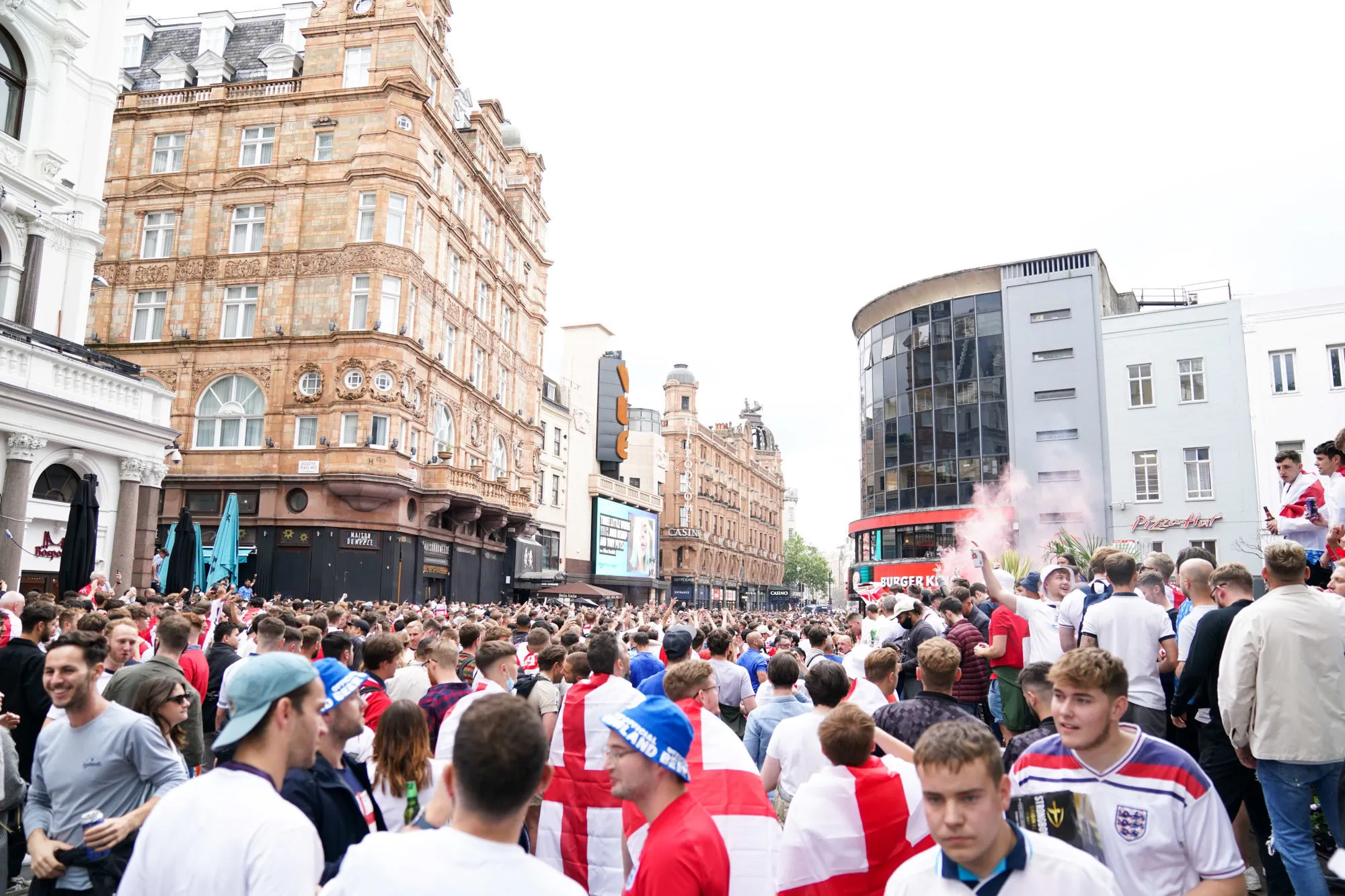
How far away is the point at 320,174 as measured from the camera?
31.2 meters

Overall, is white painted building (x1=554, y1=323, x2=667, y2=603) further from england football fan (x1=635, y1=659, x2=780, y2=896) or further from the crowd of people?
england football fan (x1=635, y1=659, x2=780, y2=896)

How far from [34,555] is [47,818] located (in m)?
17.8

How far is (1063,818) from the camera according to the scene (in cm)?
339

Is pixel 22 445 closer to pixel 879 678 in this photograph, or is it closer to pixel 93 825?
pixel 93 825

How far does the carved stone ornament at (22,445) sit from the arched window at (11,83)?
724 centimetres

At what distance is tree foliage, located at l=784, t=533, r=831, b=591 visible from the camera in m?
119

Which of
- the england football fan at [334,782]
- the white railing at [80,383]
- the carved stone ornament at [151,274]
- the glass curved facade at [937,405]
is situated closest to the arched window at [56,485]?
the white railing at [80,383]

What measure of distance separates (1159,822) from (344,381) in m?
29.4

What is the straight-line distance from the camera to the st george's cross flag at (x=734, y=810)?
3.99 meters

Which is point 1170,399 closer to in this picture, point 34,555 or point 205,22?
point 34,555

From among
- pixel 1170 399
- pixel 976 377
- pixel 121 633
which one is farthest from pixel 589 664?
pixel 976 377

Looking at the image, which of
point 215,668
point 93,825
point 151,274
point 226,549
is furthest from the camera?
point 151,274

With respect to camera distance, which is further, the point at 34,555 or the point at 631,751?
the point at 34,555

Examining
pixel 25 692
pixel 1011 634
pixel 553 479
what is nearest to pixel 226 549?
pixel 25 692
